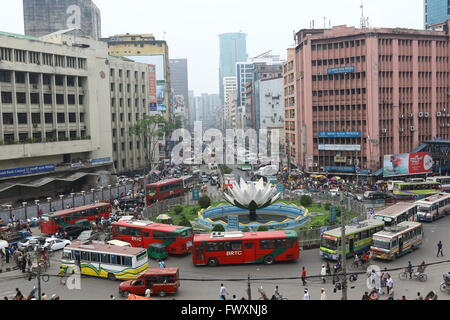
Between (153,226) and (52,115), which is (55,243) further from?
(52,115)

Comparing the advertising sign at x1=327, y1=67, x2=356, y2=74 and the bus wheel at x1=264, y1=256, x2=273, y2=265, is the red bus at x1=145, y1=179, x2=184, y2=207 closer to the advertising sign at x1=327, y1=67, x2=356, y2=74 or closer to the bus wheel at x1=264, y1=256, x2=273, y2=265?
the bus wheel at x1=264, y1=256, x2=273, y2=265

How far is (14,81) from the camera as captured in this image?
53.8m

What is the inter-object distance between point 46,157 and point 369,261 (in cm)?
4395

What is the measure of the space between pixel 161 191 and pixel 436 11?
380 ft

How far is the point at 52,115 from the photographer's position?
2355 inches

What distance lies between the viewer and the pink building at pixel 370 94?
6681 centimetres

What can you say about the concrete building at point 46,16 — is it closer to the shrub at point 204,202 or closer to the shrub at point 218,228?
the shrub at point 204,202

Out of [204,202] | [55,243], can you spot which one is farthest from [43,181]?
[55,243]

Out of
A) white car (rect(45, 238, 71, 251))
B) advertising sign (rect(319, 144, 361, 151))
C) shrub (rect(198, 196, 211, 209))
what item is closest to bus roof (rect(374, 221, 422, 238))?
shrub (rect(198, 196, 211, 209))

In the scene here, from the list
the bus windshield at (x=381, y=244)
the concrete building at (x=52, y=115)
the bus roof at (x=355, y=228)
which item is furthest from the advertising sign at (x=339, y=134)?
the bus windshield at (x=381, y=244)

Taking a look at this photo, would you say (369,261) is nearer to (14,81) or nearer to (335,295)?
(335,295)

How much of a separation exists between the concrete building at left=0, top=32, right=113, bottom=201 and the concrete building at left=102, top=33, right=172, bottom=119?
4451 centimetres

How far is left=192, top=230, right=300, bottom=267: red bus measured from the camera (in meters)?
29.0
